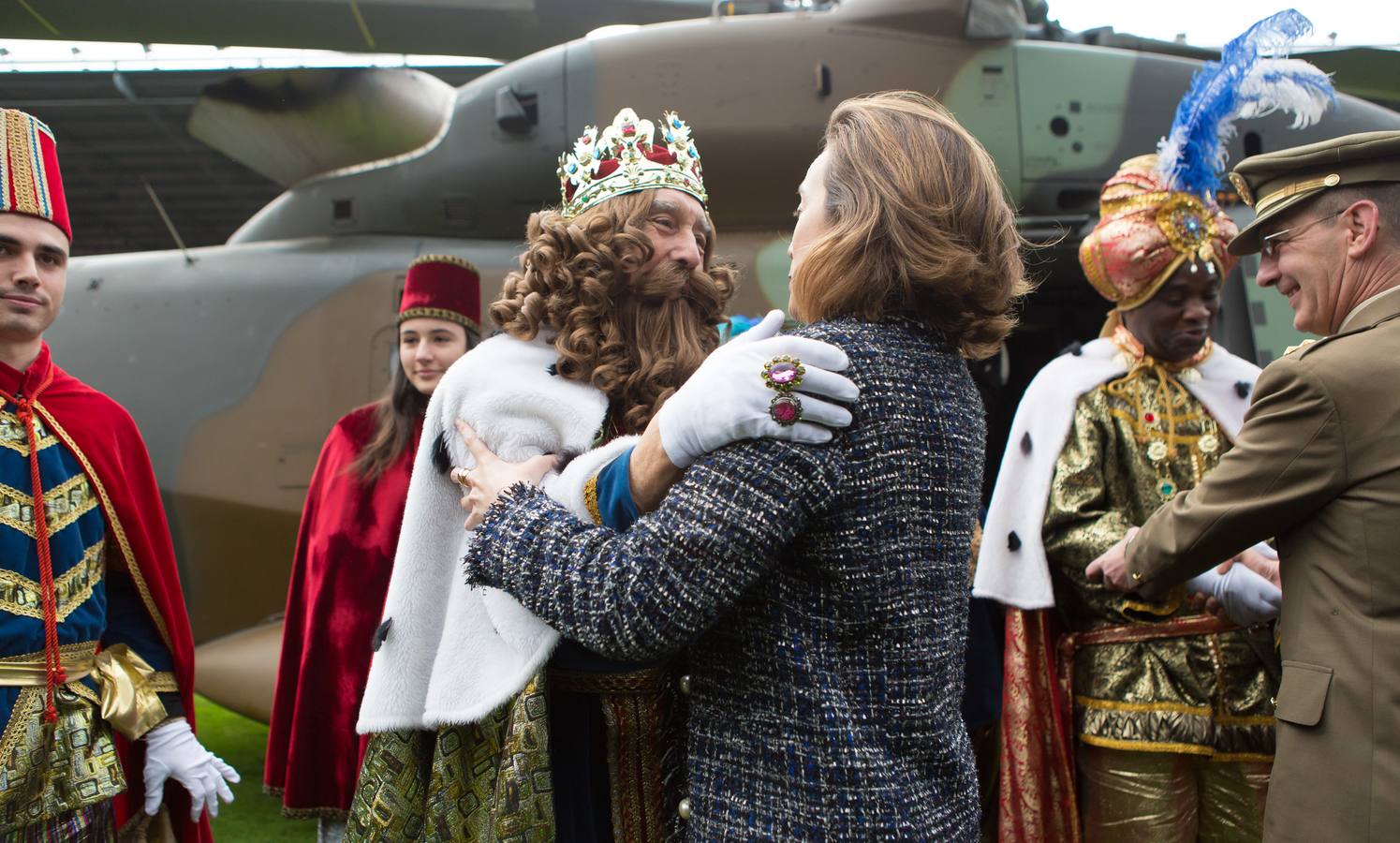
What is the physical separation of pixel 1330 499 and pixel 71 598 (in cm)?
226

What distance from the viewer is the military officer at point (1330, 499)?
5.31 ft

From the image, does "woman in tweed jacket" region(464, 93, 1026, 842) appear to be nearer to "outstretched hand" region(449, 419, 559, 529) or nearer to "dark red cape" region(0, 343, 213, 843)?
"outstretched hand" region(449, 419, 559, 529)

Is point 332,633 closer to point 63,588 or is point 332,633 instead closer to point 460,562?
point 63,588

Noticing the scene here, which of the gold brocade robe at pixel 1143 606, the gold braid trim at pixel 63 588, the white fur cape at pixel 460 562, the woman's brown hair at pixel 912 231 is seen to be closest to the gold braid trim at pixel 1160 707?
the gold brocade robe at pixel 1143 606

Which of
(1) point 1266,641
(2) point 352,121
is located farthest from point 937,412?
(2) point 352,121

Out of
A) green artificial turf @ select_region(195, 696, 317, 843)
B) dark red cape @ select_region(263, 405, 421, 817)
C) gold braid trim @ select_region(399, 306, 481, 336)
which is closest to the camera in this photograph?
dark red cape @ select_region(263, 405, 421, 817)

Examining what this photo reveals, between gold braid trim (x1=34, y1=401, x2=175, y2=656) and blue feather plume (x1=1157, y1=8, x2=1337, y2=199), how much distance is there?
277cm

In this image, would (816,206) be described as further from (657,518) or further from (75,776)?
(75,776)

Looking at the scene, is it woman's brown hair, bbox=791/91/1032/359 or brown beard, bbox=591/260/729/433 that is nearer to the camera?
woman's brown hair, bbox=791/91/1032/359

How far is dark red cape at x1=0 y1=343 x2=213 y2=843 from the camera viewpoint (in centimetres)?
215

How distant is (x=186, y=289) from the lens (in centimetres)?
495

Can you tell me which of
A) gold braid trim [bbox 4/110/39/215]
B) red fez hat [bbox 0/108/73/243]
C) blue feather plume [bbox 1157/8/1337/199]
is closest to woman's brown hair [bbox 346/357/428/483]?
red fez hat [bbox 0/108/73/243]

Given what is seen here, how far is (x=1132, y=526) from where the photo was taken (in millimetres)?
2756

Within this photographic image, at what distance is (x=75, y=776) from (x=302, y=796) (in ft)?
3.07
